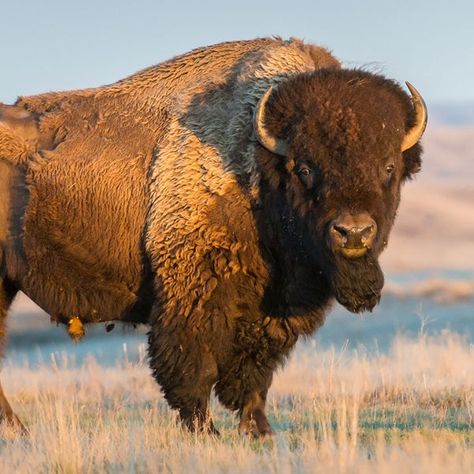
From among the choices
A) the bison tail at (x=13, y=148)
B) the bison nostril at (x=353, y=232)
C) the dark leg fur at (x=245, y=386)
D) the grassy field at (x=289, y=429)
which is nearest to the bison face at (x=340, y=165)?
the bison nostril at (x=353, y=232)

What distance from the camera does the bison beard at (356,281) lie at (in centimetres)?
738

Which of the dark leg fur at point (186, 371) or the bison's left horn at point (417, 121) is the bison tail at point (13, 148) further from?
the bison's left horn at point (417, 121)

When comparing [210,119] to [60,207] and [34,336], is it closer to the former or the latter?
[60,207]

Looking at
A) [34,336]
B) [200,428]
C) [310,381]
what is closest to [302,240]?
[200,428]

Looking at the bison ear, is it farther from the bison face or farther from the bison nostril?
the bison nostril

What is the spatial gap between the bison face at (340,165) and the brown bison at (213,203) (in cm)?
1

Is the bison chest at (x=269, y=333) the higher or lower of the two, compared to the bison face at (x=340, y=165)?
lower

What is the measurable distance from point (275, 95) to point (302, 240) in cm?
107

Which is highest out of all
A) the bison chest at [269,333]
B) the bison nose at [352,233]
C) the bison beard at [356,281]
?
the bison nose at [352,233]

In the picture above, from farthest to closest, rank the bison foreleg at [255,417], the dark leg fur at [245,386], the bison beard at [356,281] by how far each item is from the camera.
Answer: the dark leg fur at [245,386] < the bison foreleg at [255,417] < the bison beard at [356,281]

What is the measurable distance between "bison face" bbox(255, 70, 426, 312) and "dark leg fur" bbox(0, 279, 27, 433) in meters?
2.81

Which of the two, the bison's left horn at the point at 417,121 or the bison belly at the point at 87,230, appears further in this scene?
the bison belly at the point at 87,230

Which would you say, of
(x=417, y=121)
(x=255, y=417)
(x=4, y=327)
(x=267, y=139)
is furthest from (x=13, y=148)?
(x=417, y=121)

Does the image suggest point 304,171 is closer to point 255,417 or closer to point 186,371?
point 186,371
